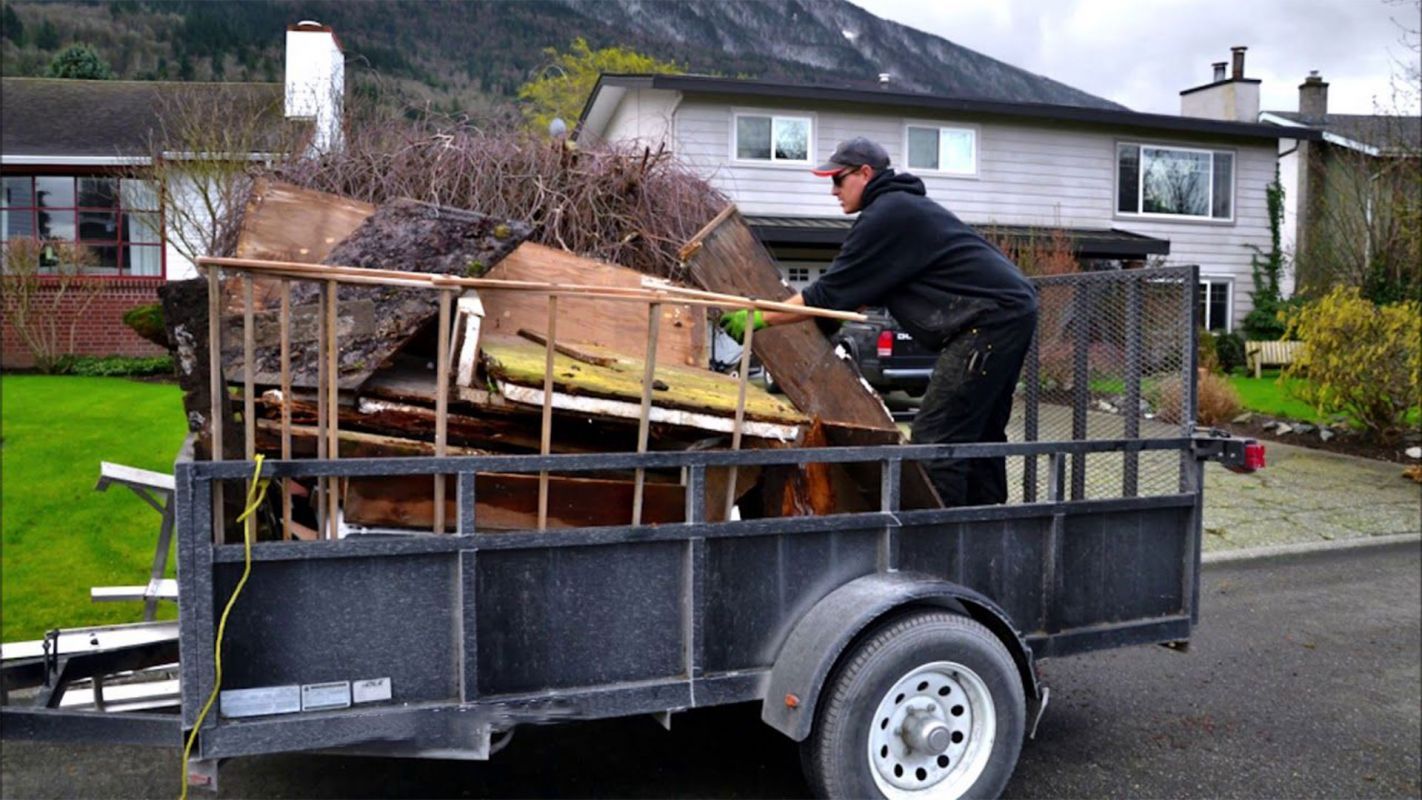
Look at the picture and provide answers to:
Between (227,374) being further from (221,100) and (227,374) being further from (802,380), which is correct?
(221,100)

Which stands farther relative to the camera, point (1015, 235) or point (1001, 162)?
point (1001, 162)

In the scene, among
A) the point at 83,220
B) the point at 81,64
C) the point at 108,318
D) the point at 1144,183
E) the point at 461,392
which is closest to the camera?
the point at 461,392

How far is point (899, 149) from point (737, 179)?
315 centimetres

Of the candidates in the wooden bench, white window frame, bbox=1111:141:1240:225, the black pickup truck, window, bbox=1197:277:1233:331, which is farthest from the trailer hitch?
window, bbox=1197:277:1233:331

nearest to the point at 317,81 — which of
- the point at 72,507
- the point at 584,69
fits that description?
the point at 72,507

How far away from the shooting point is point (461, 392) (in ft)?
10.7

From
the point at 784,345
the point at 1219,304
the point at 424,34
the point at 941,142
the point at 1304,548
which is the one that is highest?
the point at 424,34

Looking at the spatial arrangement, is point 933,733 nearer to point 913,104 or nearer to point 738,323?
point 738,323

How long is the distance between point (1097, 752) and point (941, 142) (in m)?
16.7

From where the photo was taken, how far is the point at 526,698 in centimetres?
306

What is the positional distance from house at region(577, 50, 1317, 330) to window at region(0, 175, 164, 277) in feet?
24.8

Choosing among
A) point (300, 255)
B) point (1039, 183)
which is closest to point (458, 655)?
point (300, 255)

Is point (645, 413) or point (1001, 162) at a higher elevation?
point (1001, 162)

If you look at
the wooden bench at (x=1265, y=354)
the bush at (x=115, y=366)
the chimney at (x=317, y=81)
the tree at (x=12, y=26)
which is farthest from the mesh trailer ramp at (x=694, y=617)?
the wooden bench at (x=1265, y=354)
